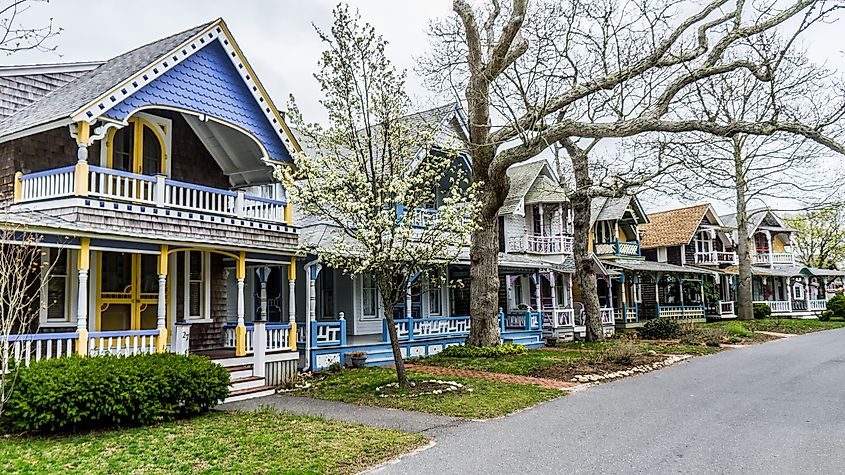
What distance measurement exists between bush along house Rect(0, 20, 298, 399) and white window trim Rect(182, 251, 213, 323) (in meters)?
0.03

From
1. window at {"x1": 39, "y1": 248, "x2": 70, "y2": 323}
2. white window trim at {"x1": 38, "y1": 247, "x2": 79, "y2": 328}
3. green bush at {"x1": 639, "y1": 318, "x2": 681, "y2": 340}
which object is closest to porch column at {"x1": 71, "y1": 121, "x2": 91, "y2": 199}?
white window trim at {"x1": 38, "y1": 247, "x2": 79, "y2": 328}

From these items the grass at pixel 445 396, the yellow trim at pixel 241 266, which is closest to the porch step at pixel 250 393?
the grass at pixel 445 396

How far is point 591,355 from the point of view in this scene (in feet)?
63.6

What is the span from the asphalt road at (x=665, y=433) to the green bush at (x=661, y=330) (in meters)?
11.0

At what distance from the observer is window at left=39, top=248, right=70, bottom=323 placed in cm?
1257

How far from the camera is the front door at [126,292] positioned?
544 inches

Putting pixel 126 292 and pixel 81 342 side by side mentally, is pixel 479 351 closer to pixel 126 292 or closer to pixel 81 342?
pixel 126 292

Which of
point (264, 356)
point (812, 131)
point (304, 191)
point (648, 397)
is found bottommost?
point (648, 397)

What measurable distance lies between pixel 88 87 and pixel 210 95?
7.73 ft

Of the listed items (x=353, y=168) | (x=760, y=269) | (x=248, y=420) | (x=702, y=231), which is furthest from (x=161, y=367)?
(x=760, y=269)

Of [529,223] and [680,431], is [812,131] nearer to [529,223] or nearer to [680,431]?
[680,431]

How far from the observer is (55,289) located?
12.9m

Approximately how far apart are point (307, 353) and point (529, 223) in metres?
15.6

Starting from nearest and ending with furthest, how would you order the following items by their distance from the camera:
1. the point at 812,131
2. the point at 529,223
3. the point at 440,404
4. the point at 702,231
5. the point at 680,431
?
the point at 680,431 → the point at 440,404 → the point at 812,131 → the point at 529,223 → the point at 702,231
